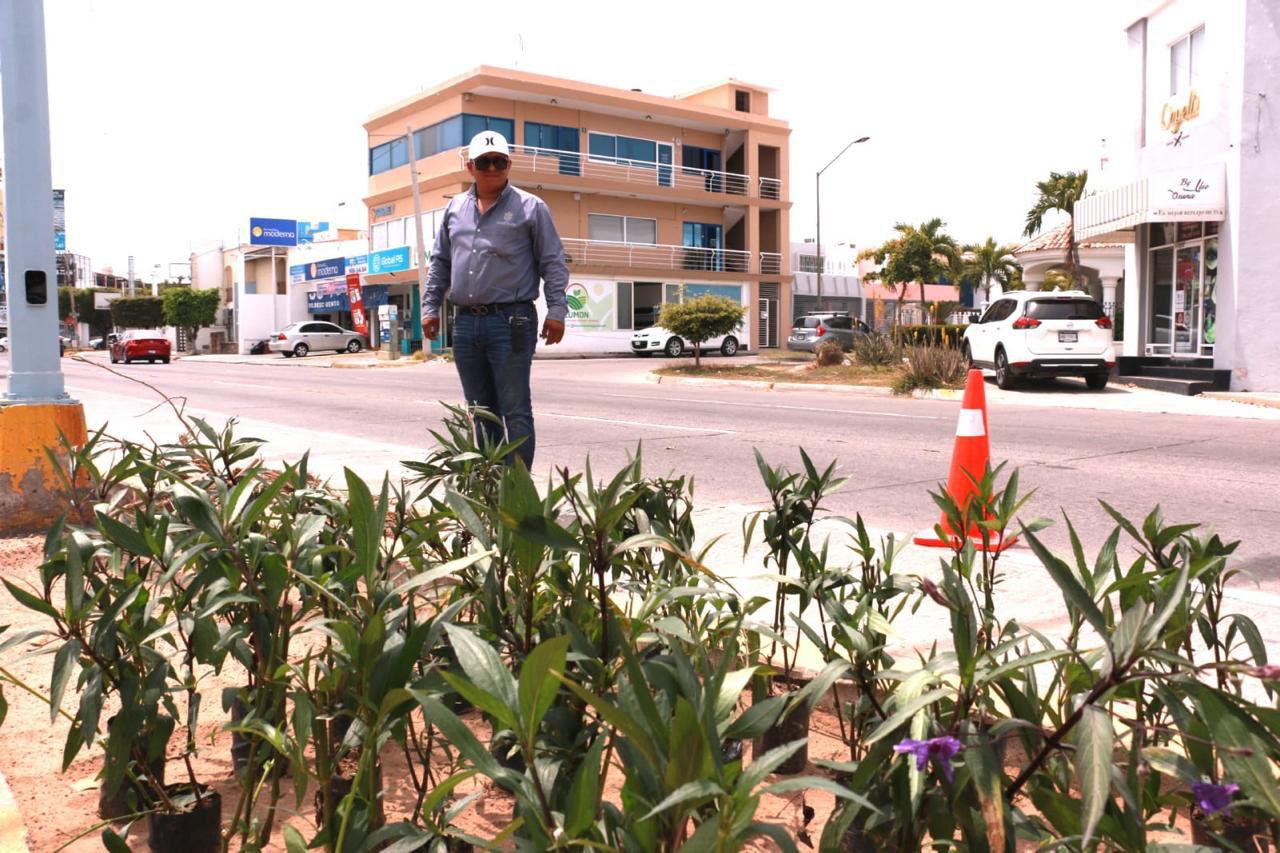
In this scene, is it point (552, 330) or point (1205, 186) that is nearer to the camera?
point (552, 330)

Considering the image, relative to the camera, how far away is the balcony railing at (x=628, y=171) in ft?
137

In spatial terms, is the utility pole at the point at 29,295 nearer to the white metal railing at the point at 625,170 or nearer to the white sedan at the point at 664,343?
the white sedan at the point at 664,343

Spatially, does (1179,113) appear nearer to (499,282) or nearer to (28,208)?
(499,282)

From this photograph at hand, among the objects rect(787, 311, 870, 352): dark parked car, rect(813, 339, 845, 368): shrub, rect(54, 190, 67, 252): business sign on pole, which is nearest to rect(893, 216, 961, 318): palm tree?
rect(787, 311, 870, 352): dark parked car

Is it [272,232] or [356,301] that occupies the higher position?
→ [272,232]

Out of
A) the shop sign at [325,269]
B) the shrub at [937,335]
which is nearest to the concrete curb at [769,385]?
the shrub at [937,335]

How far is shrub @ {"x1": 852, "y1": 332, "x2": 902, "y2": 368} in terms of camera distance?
23344 millimetres

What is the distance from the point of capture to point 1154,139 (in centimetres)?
1931

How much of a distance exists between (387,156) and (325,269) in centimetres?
883

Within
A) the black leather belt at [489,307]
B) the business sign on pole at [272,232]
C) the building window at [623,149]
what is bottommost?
the black leather belt at [489,307]

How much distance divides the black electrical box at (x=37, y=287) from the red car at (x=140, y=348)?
36.9 metres

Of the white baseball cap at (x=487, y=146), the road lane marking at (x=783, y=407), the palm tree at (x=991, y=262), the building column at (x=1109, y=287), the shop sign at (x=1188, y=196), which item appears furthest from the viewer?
the palm tree at (x=991, y=262)

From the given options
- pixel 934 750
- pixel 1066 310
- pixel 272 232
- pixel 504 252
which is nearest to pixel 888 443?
pixel 504 252

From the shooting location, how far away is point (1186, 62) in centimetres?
1841
